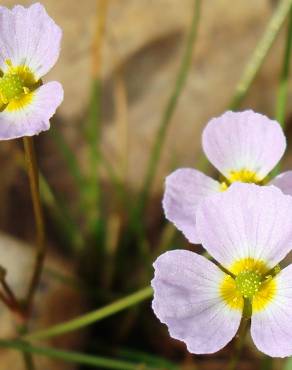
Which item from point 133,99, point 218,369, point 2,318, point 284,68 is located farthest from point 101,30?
point 218,369

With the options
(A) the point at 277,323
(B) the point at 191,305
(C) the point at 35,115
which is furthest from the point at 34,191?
(A) the point at 277,323

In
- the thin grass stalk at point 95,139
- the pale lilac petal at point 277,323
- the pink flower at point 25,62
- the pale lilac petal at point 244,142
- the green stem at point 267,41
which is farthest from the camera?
the thin grass stalk at point 95,139

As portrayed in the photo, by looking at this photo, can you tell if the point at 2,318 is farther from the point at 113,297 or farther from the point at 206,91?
the point at 206,91

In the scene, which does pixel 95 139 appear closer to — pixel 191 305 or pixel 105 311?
pixel 105 311

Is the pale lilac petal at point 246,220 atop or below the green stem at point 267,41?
below

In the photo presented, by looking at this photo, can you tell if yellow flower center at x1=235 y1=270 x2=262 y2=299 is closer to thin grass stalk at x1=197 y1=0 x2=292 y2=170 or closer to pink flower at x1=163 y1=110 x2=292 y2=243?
pink flower at x1=163 y1=110 x2=292 y2=243

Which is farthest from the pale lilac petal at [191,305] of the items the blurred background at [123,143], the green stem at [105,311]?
the blurred background at [123,143]

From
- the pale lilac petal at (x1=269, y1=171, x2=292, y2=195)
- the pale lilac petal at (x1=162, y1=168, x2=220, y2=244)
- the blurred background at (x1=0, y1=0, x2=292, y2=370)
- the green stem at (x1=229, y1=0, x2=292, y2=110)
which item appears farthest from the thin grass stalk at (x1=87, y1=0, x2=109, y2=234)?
the pale lilac petal at (x1=269, y1=171, x2=292, y2=195)

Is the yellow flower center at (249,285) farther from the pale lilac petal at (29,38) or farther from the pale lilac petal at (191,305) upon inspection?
the pale lilac petal at (29,38)
